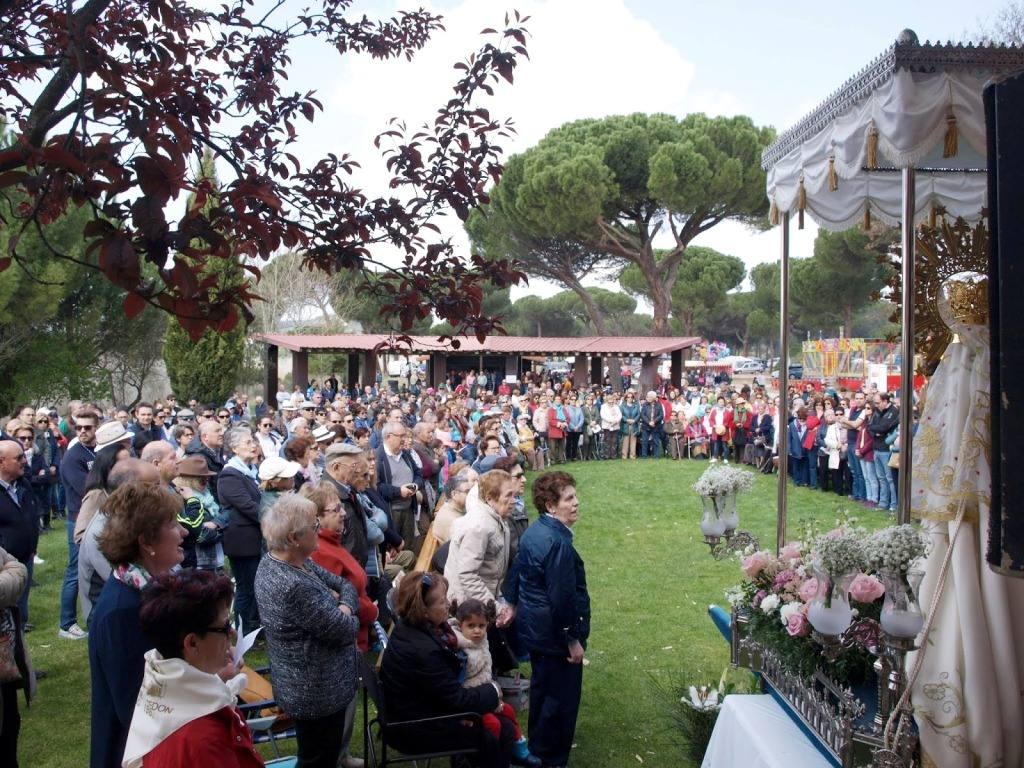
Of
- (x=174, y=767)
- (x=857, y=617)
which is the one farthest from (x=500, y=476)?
(x=174, y=767)

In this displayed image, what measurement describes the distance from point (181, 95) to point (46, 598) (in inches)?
264

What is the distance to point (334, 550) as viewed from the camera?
14.3 ft

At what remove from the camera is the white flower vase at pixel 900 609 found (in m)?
2.56

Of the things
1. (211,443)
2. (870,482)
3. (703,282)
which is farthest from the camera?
(703,282)

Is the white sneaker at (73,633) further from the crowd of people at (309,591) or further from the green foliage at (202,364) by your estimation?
the green foliage at (202,364)

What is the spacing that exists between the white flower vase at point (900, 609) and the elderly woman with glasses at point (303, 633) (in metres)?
2.16

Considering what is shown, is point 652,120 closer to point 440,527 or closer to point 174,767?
point 440,527

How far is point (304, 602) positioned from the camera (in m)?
3.52

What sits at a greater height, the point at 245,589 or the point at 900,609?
the point at 900,609

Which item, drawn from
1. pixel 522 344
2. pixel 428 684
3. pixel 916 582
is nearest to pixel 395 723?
pixel 428 684

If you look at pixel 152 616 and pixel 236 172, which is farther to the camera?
pixel 236 172

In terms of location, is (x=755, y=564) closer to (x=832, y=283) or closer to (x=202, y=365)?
(x=202, y=365)

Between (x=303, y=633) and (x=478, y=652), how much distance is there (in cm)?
116

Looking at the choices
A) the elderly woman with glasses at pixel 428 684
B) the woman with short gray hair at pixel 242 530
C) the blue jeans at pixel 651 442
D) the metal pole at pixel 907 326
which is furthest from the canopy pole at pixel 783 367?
the blue jeans at pixel 651 442
